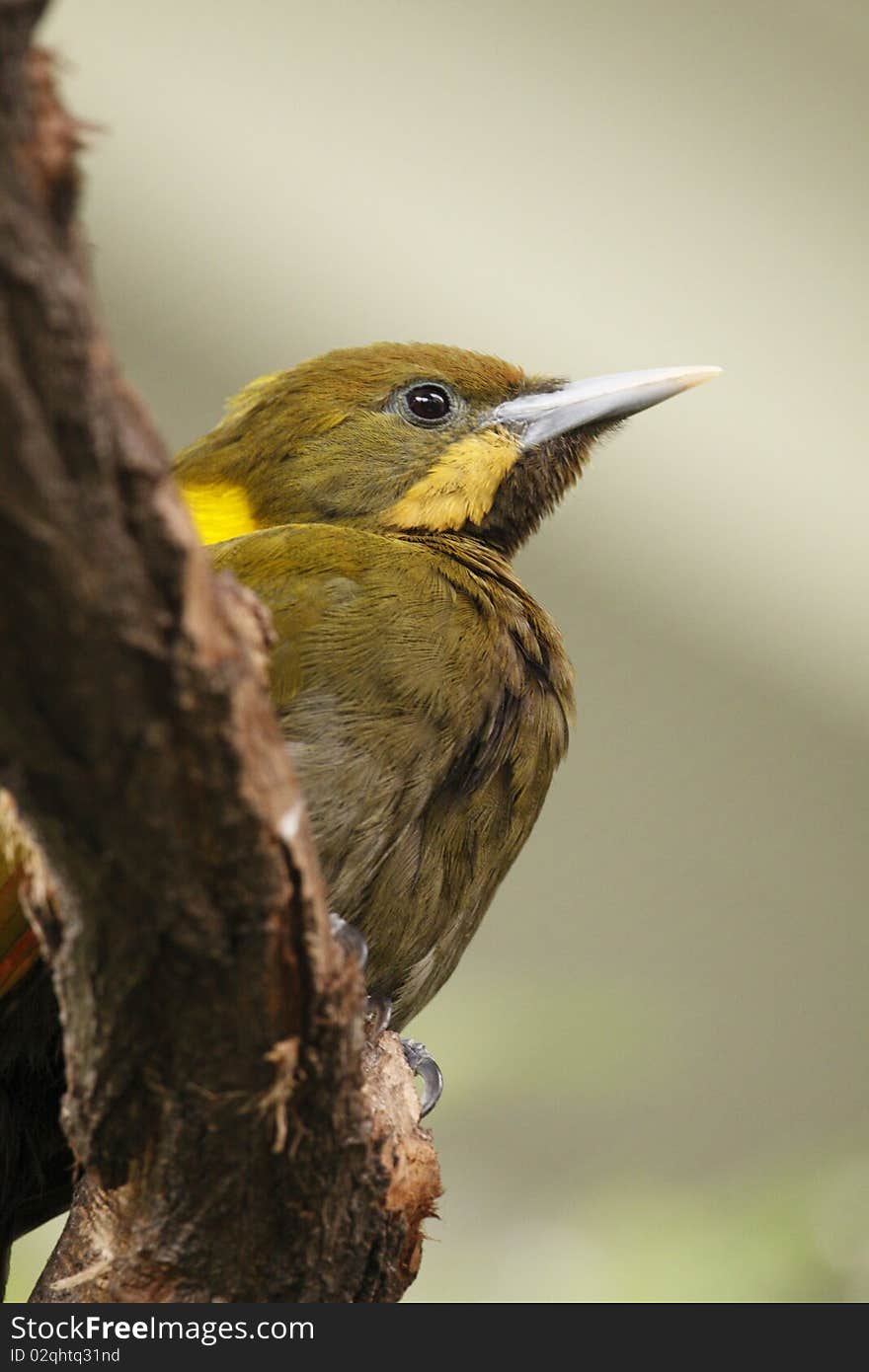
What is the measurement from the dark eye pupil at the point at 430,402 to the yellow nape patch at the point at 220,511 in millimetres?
319

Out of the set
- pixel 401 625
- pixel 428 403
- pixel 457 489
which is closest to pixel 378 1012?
pixel 401 625

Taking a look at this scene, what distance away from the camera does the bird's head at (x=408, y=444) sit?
2.63 meters

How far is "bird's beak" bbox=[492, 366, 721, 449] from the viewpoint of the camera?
2.74m

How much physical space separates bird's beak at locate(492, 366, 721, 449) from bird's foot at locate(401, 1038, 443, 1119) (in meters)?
0.98

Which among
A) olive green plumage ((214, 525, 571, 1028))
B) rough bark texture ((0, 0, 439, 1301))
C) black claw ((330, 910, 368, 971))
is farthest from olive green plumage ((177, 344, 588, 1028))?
rough bark texture ((0, 0, 439, 1301))

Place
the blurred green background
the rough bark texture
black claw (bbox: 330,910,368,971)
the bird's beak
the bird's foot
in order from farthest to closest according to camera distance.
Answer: the blurred green background, the bird's beak, the bird's foot, black claw (bbox: 330,910,368,971), the rough bark texture

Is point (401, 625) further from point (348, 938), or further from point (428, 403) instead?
point (428, 403)

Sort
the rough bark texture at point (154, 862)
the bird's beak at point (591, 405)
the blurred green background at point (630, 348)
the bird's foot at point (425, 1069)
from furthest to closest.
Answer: the blurred green background at point (630, 348) < the bird's beak at point (591, 405) < the bird's foot at point (425, 1069) < the rough bark texture at point (154, 862)

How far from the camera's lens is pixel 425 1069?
244cm

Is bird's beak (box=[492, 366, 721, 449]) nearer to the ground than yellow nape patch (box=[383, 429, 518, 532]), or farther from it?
farther from it

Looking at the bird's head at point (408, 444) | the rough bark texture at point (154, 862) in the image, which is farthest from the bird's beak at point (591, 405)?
the rough bark texture at point (154, 862)

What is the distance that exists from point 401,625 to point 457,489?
0.49m

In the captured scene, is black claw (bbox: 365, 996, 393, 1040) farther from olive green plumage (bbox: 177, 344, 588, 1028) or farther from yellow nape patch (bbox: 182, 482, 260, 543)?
yellow nape patch (bbox: 182, 482, 260, 543)

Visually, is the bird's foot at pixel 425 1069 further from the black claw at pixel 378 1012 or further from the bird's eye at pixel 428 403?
the bird's eye at pixel 428 403
